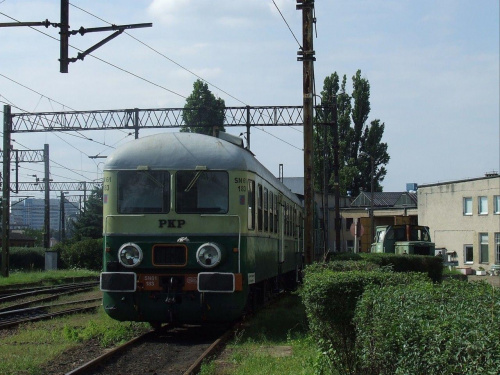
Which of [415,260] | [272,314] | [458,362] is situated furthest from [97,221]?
[458,362]

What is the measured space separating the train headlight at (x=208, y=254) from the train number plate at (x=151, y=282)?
738mm

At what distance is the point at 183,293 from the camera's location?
→ 11875 millimetres

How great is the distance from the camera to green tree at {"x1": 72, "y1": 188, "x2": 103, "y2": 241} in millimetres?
52656

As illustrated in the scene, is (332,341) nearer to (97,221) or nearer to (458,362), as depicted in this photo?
(458,362)

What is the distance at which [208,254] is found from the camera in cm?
1195

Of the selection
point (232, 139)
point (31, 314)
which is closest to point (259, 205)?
point (232, 139)

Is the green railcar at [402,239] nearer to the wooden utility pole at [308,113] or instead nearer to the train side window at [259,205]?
the wooden utility pole at [308,113]

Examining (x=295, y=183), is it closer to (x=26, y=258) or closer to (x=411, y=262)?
(x=26, y=258)

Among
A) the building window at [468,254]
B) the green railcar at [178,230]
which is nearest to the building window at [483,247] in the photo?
the building window at [468,254]

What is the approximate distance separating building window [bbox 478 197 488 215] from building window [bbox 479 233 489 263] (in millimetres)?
1434

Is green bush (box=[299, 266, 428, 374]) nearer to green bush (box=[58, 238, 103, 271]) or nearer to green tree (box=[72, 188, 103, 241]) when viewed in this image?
green bush (box=[58, 238, 103, 271])

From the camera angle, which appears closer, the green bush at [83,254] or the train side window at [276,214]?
the train side window at [276,214]

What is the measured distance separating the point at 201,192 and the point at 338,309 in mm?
4997

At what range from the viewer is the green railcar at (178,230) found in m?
11.9
